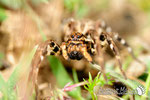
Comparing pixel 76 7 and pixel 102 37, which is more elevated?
pixel 76 7

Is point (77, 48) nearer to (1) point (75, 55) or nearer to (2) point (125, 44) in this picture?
(1) point (75, 55)

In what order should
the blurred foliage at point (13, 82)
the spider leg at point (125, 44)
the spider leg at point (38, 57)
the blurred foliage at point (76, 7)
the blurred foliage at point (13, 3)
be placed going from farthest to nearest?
1. the blurred foliage at point (76, 7)
2. the blurred foliage at point (13, 3)
3. the spider leg at point (125, 44)
4. the spider leg at point (38, 57)
5. the blurred foliage at point (13, 82)

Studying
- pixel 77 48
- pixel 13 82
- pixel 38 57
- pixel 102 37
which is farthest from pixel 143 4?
pixel 13 82

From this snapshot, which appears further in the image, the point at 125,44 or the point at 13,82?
the point at 125,44

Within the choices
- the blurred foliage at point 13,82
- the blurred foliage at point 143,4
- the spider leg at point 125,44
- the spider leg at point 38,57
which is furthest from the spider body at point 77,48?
the blurred foliage at point 143,4

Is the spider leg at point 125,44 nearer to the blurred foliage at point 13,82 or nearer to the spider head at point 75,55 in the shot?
the spider head at point 75,55

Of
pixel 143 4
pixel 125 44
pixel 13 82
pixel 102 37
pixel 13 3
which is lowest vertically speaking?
pixel 13 82

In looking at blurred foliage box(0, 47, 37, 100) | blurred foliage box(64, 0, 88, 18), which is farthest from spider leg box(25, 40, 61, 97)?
blurred foliage box(64, 0, 88, 18)

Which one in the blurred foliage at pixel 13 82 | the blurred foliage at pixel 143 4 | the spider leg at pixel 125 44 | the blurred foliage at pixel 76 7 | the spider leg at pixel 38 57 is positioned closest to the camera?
the blurred foliage at pixel 13 82

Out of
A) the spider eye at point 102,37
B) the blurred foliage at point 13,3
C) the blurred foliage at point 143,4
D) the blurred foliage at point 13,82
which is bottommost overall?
the blurred foliage at point 13,82
